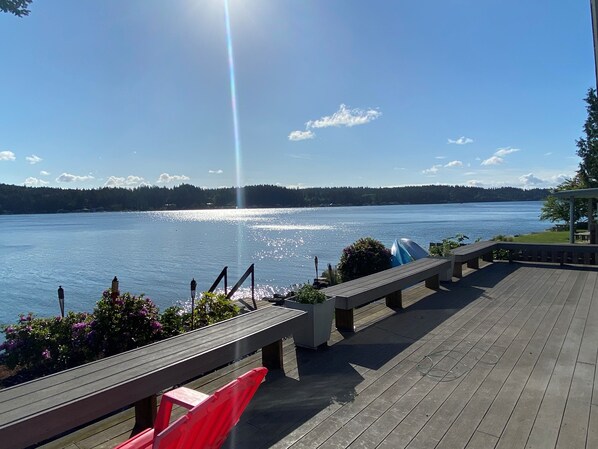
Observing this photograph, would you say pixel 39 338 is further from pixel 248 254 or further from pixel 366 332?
pixel 248 254

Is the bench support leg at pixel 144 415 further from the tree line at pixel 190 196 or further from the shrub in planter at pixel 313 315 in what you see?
the tree line at pixel 190 196

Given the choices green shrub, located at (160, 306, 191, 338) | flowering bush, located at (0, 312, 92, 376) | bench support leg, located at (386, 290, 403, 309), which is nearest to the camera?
flowering bush, located at (0, 312, 92, 376)

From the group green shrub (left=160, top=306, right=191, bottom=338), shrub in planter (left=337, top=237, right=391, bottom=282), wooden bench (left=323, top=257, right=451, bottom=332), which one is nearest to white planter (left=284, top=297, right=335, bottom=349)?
wooden bench (left=323, top=257, right=451, bottom=332)

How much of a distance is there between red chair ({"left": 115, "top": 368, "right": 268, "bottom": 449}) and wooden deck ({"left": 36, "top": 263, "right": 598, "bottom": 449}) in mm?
799

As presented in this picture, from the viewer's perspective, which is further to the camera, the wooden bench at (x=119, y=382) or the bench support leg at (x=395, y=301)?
the bench support leg at (x=395, y=301)

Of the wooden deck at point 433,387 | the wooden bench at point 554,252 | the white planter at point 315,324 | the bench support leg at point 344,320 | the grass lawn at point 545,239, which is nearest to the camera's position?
the wooden deck at point 433,387

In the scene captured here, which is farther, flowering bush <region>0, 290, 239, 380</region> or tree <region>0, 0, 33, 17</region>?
flowering bush <region>0, 290, 239, 380</region>

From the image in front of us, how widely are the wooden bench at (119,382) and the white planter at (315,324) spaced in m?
0.64

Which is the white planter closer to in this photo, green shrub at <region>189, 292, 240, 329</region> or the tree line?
green shrub at <region>189, 292, 240, 329</region>

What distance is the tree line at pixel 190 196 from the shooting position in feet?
365

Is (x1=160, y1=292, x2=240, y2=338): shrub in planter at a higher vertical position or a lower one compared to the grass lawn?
higher

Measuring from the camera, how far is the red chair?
1503 millimetres

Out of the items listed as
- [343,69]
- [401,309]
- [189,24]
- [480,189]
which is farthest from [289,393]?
[480,189]

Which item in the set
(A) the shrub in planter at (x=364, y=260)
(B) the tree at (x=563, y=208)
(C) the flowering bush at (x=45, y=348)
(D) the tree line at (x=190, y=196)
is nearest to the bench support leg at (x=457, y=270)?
(A) the shrub in planter at (x=364, y=260)
